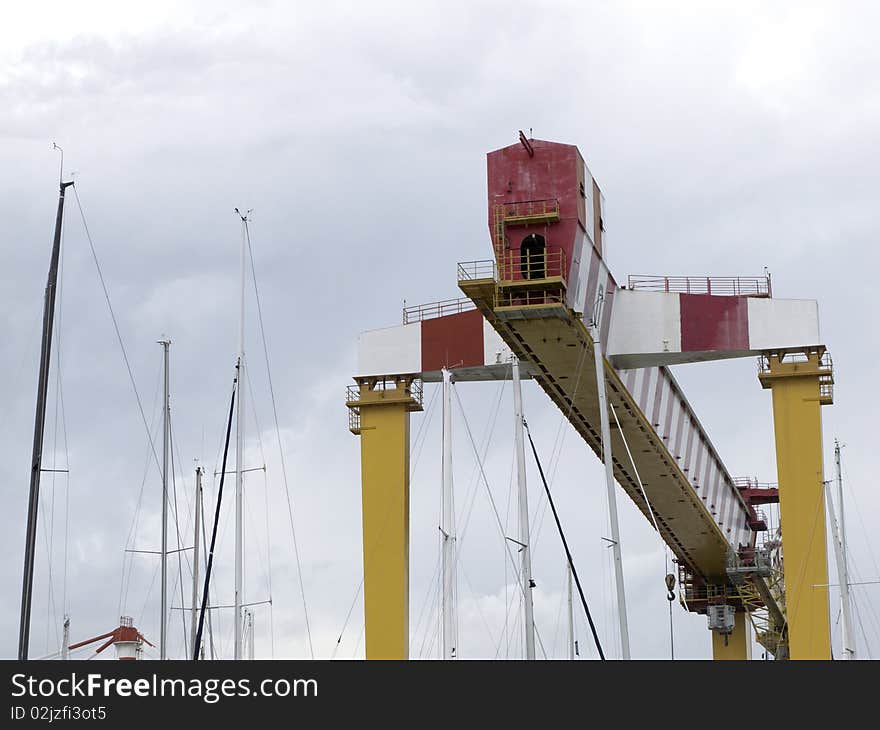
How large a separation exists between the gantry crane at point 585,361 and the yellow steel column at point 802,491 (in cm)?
4

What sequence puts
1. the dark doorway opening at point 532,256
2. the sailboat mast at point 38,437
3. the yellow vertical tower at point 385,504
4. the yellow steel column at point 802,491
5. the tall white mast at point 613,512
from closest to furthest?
the sailboat mast at point 38,437, the tall white mast at point 613,512, the dark doorway opening at point 532,256, the yellow steel column at point 802,491, the yellow vertical tower at point 385,504

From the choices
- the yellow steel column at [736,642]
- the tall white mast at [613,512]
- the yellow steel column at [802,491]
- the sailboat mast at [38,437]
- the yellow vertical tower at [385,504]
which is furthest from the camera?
the yellow steel column at [736,642]

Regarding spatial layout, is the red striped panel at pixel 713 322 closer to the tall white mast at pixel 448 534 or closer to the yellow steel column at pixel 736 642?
the tall white mast at pixel 448 534

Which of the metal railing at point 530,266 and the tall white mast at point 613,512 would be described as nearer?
the tall white mast at point 613,512

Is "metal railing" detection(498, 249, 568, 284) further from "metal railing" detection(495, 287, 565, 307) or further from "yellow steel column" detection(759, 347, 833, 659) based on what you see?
"yellow steel column" detection(759, 347, 833, 659)

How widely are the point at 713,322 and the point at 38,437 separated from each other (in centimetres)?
2066

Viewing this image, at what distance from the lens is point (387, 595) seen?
145ft

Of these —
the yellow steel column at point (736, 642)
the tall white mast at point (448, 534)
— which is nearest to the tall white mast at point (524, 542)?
the tall white mast at point (448, 534)

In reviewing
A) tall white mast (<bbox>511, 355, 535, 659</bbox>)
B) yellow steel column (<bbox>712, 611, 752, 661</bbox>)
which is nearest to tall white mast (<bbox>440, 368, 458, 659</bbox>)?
tall white mast (<bbox>511, 355, 535, 659</bbox>)

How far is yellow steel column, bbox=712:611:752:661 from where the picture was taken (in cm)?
6531

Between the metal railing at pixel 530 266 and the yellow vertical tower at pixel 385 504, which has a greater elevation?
the metal railing at pixel 530 266

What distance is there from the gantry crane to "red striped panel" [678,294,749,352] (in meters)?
0.04

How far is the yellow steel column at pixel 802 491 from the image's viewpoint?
40906 mm
